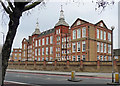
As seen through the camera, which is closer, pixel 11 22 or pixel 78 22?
pixel 11 22

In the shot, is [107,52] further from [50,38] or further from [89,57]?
[50,38]

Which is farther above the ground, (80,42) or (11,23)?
(80,42)

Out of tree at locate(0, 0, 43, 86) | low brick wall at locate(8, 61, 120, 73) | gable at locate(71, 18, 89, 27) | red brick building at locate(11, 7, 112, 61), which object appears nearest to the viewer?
tree at locate(0, 0, 43, 86)

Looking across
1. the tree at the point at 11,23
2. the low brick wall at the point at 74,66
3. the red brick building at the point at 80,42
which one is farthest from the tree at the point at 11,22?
the red brick building at the point at 80,42

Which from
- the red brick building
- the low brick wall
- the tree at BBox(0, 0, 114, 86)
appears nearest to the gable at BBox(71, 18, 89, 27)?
the red brick building

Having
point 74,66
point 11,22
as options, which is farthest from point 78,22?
point 11,22

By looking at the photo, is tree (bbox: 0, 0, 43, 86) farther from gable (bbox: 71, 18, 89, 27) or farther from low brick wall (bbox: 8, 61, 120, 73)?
gable (bbox: 71, 18, 89, 27)

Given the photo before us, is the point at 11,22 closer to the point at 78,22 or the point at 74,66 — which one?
the point at 74,66

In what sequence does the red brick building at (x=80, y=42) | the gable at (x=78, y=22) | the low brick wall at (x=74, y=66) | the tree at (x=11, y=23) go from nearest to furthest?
the tree at (x=11, y=23), the low brick wall at (x=74, y=66), the red brick building at (x=80, y=42), the gable at (x=78, y=22)

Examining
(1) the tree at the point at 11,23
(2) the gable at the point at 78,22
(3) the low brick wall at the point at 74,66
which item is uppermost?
(2) the gable at the point at 78,22

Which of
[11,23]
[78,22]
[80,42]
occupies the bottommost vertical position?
[11,23]

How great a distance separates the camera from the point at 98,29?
134 feet

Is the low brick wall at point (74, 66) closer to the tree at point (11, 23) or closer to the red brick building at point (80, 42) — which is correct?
the red brick building at point (80, 42)

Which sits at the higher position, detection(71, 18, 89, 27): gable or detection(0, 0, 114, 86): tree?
detection(71, 18, 89, 27): gable
